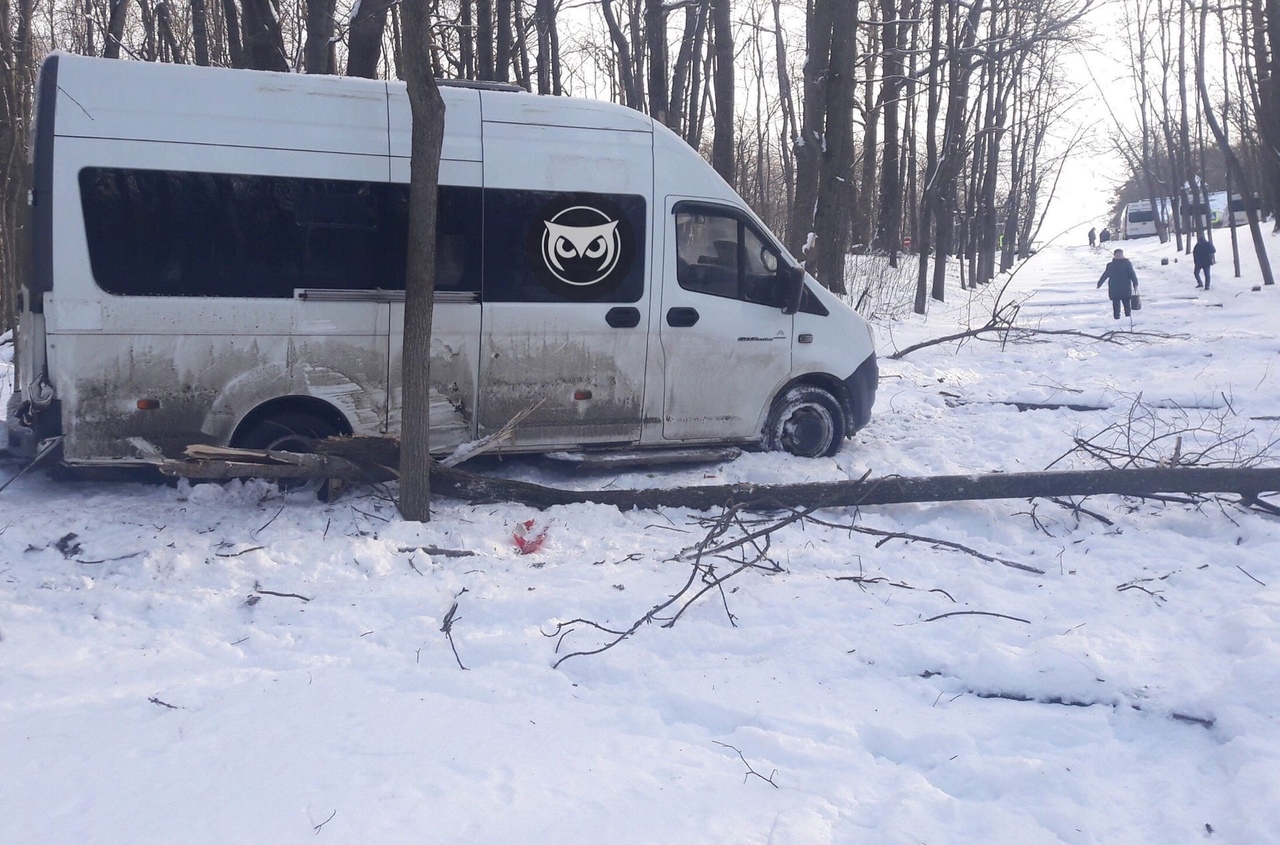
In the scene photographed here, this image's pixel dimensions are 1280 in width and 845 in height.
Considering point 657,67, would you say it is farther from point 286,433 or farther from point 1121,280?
point 286,433

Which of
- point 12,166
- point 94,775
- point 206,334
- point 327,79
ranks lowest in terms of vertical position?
point 94,775

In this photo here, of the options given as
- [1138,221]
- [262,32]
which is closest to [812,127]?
[262,32]

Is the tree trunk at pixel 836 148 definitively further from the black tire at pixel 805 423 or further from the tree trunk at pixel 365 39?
the tree trunk at pixel 365 39

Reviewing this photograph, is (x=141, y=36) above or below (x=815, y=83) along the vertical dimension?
above

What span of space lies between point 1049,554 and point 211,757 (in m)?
4.34

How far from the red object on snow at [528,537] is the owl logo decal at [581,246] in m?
1.71

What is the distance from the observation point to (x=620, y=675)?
13.8 ft

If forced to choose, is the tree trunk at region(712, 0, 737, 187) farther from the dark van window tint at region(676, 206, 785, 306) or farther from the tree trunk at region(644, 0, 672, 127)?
the dark van window tint at region(676, 206, 785, 306)

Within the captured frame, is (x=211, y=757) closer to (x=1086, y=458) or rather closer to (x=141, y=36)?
(x=1086, y=458)

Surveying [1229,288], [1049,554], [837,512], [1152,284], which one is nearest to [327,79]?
[837,512]

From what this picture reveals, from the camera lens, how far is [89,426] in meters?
6.04

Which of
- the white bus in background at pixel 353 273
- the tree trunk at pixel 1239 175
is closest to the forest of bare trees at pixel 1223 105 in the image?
the tree trunk at pixel 1239 175

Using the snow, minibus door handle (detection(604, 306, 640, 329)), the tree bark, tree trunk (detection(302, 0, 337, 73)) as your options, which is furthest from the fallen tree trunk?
tree trunk (detection(302, 0, 337, 73))

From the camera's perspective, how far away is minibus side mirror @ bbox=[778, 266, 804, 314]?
7.63 m
